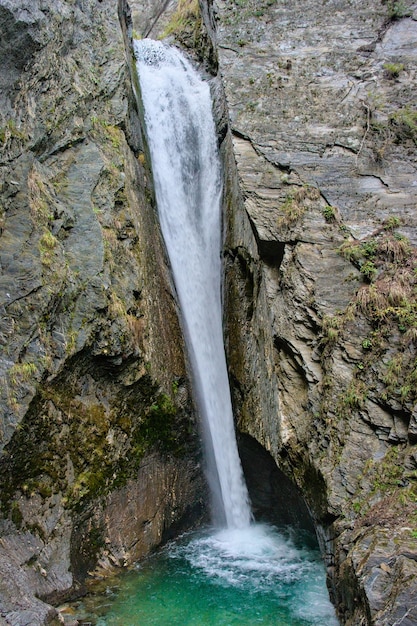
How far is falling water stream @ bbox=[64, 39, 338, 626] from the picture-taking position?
7.25m

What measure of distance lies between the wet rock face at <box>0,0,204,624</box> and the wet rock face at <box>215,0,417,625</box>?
189cm

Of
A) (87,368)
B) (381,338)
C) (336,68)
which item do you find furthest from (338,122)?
(87,368)

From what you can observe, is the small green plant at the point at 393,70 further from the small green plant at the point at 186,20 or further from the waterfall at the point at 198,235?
the small green plant at the point at 186,20

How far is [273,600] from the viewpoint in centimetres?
739

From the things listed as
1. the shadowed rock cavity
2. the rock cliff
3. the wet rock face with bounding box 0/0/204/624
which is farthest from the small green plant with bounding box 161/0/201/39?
the shadowed rock cavity

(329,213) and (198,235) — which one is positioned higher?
(198,235)

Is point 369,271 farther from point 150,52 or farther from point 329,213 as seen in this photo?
point 150,52

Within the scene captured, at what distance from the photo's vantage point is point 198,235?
467 inches

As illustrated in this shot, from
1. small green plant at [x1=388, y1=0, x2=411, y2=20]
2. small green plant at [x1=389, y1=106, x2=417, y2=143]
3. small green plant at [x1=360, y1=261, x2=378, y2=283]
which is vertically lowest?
small green plant at [x1=360, y1=261, x2=378, y2=283]

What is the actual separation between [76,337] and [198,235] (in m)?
4.71

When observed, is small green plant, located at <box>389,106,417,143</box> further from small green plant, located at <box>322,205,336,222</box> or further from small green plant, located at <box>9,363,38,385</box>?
small green plant, located at <box>9,363,38,385</box>

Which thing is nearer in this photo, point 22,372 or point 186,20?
point 22,372

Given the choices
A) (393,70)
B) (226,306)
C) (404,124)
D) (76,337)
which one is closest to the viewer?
(76,337)

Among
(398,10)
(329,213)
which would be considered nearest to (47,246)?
(329,213)
